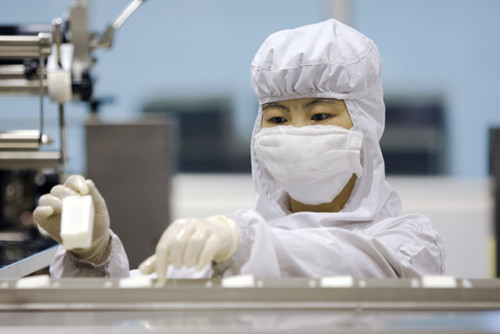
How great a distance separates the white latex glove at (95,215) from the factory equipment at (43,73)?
0.26 m

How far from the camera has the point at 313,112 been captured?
1094mm

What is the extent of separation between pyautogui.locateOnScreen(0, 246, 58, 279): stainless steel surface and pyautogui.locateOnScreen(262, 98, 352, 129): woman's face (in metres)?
0.57

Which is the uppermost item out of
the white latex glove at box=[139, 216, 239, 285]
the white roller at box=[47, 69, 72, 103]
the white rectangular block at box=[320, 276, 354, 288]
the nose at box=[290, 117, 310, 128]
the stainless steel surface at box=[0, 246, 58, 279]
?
the white roller at box=[47, 69, 72, 103]

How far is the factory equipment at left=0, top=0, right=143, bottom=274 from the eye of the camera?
1436 mm

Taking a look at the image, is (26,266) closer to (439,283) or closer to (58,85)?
(58,85)

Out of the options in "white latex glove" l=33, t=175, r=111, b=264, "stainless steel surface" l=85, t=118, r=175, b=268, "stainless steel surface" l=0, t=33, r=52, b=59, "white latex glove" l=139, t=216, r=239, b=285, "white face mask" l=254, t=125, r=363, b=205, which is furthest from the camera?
"stainless steel surface" l=85, t=118, r=175, b=268

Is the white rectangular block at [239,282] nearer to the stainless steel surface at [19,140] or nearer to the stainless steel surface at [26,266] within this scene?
the stainless steel surface at [26,266]

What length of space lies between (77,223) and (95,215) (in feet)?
0.88

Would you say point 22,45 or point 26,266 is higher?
point 22,45

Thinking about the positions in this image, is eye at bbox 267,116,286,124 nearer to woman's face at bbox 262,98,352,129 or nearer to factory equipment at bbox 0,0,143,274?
woman's face at bbox 262,98,352,129

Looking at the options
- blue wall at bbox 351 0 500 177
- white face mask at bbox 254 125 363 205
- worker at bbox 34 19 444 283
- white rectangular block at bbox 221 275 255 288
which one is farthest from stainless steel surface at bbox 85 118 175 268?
blue wall at bbox 351 0 500 177

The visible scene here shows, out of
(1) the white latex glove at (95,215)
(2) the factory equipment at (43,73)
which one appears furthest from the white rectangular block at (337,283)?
(2) the factory equipment at (43,73)

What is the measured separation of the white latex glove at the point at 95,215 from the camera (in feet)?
3.00

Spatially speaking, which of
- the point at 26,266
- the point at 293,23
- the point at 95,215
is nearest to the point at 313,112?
the point at 95,215
